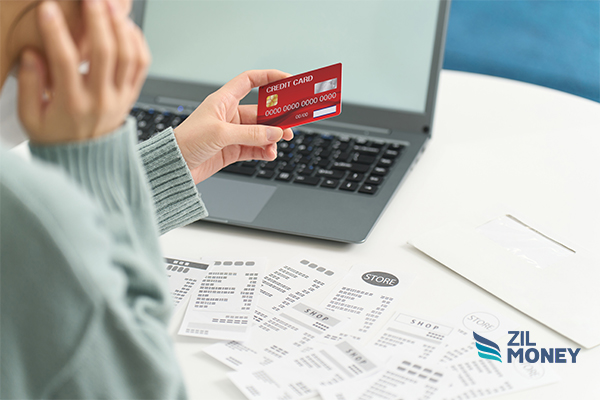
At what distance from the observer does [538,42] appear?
2025 mm

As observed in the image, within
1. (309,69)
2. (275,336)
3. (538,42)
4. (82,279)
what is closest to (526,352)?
(275,336)

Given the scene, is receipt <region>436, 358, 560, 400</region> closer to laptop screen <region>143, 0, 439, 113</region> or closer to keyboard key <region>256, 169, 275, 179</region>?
keyboard key <region>256, 169, 275, 179</region>

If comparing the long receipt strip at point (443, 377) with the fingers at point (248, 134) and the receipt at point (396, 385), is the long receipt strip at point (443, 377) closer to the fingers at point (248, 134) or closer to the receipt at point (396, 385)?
the receipt at point (396, 385)

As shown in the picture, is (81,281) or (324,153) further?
(324,153)

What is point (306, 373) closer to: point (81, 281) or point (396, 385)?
point (396, 385)

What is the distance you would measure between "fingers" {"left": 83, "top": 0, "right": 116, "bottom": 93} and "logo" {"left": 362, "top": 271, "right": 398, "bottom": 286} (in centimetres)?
46

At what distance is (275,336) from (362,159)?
16.7 inches

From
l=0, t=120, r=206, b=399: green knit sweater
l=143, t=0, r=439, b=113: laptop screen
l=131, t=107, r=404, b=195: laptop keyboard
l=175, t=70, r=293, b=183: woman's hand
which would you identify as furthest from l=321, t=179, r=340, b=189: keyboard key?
l=0, t=120, r=206, b=399: green knit sweater

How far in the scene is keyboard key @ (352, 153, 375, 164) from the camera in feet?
3.26

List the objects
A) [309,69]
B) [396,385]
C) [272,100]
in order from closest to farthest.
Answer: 1. [396,385]
2. [272,100]
3. [309,69]

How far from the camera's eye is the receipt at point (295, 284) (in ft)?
2.36

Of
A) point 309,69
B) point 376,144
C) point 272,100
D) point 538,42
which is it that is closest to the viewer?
point 272,100

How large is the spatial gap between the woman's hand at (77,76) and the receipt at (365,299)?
0.37 m

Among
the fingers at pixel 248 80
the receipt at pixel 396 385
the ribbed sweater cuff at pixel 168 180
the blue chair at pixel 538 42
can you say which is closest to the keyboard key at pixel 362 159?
the fingers at pixel 248 80
